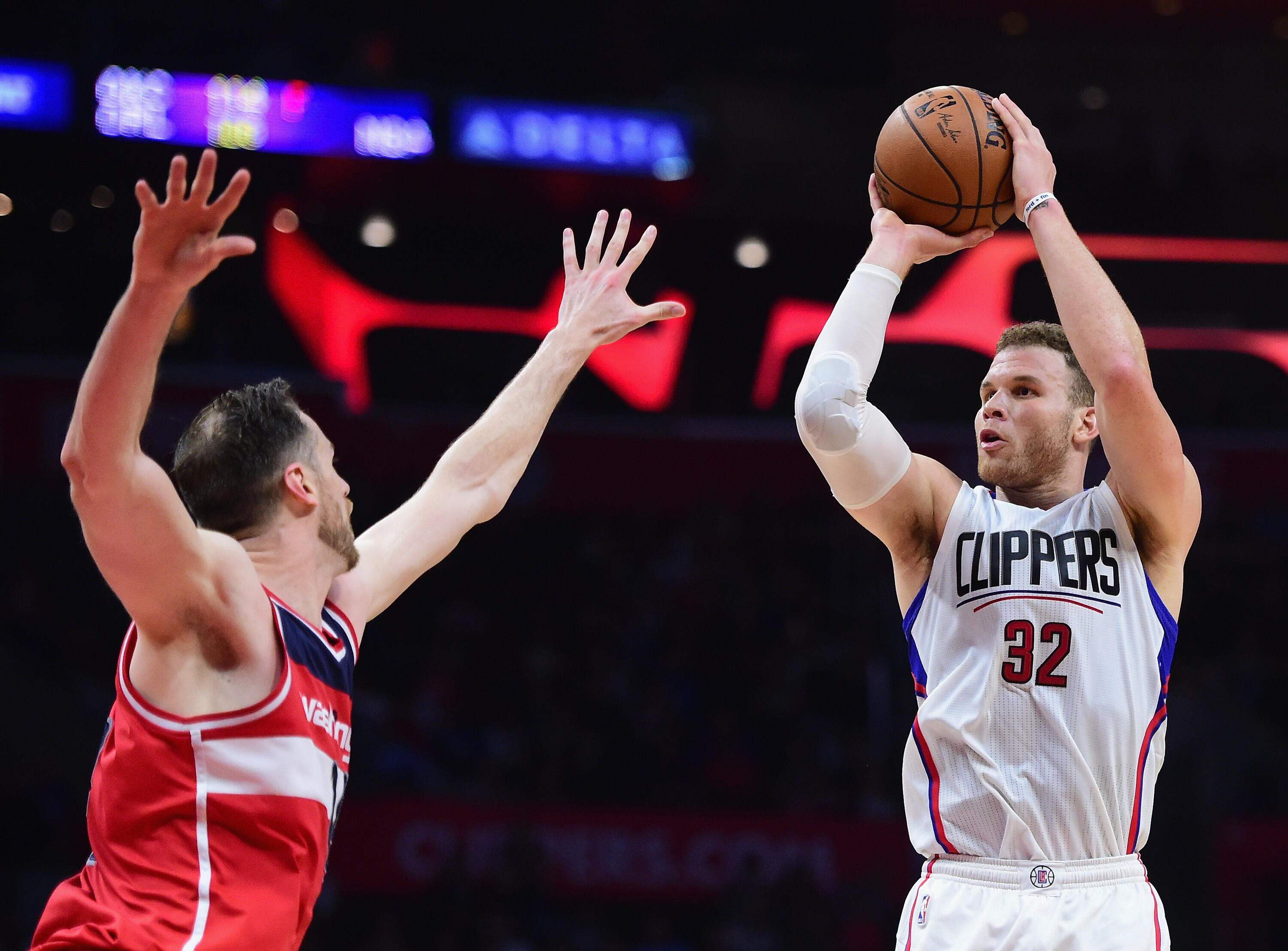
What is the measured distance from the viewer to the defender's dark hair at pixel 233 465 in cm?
309

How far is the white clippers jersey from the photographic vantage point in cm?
331

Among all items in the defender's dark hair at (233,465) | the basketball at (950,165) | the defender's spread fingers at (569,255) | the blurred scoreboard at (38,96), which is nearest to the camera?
the defender's dark hair at (233,465)

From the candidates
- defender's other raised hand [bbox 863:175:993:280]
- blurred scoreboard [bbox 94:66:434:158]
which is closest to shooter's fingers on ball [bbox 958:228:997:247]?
defender's other raised hand [bbox 863:175:993:280]

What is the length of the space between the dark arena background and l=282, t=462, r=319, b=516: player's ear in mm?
8644

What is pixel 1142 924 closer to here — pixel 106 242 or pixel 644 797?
pixel 644 797

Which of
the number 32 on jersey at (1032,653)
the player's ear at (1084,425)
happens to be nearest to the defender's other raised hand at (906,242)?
the player's ear at (1084,425)

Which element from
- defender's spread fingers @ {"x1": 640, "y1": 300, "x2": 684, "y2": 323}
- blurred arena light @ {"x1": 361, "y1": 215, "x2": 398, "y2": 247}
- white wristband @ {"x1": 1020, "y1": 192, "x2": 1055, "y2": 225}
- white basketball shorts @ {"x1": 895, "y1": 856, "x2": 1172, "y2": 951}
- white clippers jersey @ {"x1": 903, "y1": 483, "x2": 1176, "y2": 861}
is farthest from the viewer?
blurred arena light @ {"x1": 361, "y1": 215, "x2": 398, "y2": 247}

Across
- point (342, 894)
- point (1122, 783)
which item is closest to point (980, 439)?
point (1122, 783)

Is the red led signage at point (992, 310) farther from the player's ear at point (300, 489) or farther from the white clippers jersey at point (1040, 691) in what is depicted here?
the player's ear at point (300, 489)

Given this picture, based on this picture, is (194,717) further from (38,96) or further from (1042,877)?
(38,96)

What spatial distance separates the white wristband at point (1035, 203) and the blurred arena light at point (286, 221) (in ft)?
34.4

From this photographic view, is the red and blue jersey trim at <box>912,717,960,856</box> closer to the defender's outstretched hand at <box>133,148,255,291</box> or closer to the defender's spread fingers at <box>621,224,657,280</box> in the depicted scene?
the defender's spread fingers at <box>621,224,657,280</box>

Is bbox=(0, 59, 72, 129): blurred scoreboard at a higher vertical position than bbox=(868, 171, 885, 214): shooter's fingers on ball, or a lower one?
higher

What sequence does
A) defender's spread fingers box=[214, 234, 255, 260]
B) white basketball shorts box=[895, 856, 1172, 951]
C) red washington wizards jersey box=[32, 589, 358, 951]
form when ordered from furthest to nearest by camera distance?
white basketball shorts box=[895, 856, 1172, 951] < red washington wizards jersey box=[32, 589, 358, 951] < defender's spread fingers box=[214, 234, 255, 260]
